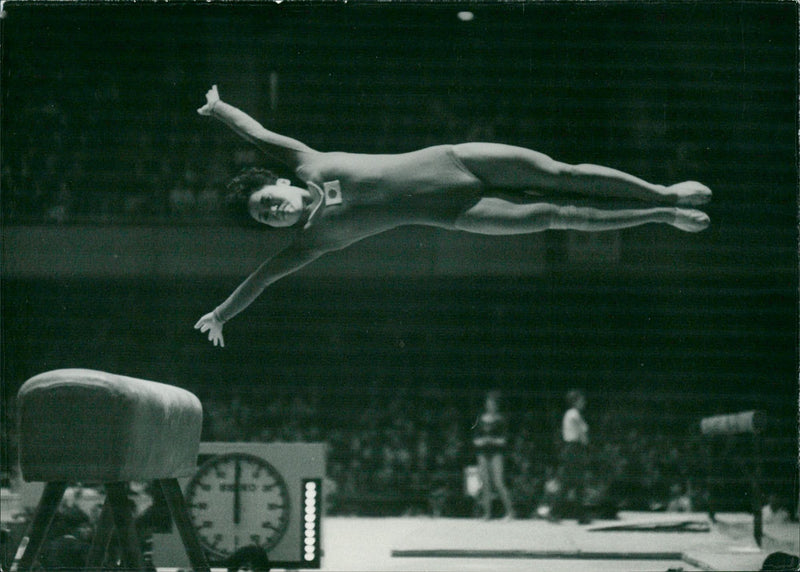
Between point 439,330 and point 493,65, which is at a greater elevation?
Answer: point 493,65

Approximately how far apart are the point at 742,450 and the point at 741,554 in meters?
1.81

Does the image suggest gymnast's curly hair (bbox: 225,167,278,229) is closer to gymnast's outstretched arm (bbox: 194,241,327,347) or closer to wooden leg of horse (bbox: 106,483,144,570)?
gymnast's outstretched arm (bbox: 194,241,327,347)

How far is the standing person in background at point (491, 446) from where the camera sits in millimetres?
9922

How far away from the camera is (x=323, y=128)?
252 inches

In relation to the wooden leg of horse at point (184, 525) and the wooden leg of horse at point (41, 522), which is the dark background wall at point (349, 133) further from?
the wooden leg of horse at point (41, 522)

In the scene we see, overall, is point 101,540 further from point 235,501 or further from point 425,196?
point 425,196

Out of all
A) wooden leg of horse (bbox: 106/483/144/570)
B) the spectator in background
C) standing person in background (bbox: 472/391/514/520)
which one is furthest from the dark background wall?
standing person in background (bbox: 472/391/514/520)

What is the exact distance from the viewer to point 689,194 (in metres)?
5.74

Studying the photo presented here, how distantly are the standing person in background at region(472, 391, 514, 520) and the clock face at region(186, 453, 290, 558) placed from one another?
3.82 meters

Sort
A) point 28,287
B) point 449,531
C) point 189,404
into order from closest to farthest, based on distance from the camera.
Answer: point 189,404
point 28,287
point 449,531

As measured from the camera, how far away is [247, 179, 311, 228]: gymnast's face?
230 inches

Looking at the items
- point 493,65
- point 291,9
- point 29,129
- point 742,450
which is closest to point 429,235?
point 493,65

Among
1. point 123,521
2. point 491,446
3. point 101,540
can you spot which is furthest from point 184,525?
point 491,446

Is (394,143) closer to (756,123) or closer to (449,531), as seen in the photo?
(756,123)
